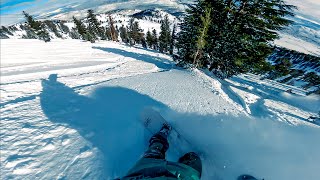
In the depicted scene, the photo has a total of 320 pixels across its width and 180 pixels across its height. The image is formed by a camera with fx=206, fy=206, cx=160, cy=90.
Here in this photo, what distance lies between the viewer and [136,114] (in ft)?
19.5

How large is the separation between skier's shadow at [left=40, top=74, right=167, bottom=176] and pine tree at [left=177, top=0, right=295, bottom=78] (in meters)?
11.9

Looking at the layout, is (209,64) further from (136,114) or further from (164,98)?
(136,114)

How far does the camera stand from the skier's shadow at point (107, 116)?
425 cm

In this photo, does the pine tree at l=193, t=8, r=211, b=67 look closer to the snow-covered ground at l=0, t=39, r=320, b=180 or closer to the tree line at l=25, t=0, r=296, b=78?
the tree line at l=25, t=0, r=296, b=78

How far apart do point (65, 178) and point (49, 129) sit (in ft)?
5.30

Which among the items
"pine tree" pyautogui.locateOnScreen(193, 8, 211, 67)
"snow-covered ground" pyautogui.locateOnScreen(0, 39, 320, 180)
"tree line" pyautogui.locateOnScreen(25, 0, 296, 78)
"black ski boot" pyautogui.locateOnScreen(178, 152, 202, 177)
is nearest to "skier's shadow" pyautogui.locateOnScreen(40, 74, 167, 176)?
"snow-covered ground" pyautogui.locateOnScreen(0, 39, 320, 180)

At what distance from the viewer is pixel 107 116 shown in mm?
5688

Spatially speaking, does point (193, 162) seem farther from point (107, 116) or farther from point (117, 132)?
point (107, 116)

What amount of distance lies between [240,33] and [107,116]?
1503 centimetres

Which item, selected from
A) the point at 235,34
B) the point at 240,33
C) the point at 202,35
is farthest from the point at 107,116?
the point at 240,33


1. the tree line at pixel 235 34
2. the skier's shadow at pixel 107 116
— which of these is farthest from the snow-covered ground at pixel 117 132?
the tree line at pixel 235 34

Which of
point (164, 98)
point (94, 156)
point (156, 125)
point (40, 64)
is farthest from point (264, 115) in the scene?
point (40, 64)

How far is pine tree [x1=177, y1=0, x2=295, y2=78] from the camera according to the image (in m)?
16.5

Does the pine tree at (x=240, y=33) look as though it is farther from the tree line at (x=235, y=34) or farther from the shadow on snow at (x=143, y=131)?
the shadow on snow at (x=143, y=131)
